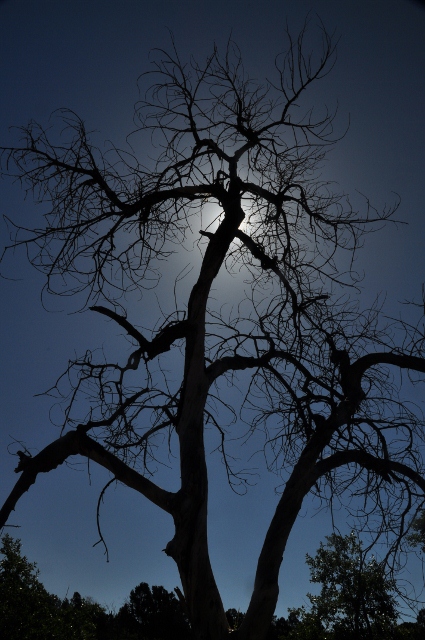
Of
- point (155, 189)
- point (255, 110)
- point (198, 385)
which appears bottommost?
point (198, 385)

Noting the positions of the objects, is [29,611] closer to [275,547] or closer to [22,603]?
[22,603]

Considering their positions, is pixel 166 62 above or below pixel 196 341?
above

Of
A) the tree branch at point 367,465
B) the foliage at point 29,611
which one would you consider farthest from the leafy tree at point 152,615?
the tree branch at point 367,465

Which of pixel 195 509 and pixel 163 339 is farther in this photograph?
pixel 163 339

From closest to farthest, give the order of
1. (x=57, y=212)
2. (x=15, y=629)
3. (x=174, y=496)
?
(x=174, y=496)
(x=57, y=212)
(x=15, y=629)

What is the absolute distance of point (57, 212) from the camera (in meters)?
4.71

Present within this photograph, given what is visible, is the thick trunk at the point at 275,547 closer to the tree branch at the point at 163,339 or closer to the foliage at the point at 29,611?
the tree branch at the point at 163,339

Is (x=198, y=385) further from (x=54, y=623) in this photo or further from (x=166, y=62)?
(x=54, y=623)

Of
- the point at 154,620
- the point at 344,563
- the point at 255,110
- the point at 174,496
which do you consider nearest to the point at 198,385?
the point at 174,496

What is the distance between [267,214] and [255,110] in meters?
0.88

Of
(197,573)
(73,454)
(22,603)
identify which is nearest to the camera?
(197,573)

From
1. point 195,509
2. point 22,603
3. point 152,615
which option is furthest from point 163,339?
point 152,615

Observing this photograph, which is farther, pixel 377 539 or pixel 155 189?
pixel 155 189

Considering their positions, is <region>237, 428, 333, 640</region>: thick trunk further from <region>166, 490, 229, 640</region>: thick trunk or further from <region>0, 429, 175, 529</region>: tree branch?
<region>0, 429, 175, 529</region>: tree branch
